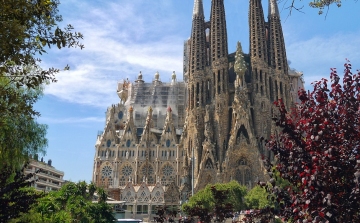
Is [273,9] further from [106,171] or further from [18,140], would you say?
[18,140]

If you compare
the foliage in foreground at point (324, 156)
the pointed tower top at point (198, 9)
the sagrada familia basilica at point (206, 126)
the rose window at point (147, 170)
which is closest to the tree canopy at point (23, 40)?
the foliage in foreground at point (324, 156)

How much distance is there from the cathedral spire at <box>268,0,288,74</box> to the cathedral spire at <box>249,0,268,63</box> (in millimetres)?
1156

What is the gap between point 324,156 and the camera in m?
5.66

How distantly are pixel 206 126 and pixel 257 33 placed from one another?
16119 millimetres

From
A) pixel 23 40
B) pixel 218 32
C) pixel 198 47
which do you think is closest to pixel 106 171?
pixel 198 47

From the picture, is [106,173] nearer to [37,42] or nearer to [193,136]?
[193,136]

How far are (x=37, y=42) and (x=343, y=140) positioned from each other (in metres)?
5.27

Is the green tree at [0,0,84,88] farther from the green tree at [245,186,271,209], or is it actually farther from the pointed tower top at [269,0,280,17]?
the pointed tower top at [269,0,280,17]

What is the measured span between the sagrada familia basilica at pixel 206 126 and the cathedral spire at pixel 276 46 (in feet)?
0.48

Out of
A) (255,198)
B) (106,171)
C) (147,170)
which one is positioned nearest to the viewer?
(255,198)

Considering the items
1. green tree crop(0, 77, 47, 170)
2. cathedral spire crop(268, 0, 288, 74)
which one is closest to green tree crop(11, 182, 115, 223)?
green tree crop(0, 77, 47, 170)

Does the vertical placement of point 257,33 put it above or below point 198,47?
above

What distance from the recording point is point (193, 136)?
170 ft

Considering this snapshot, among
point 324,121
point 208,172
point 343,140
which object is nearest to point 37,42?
point 324,121
